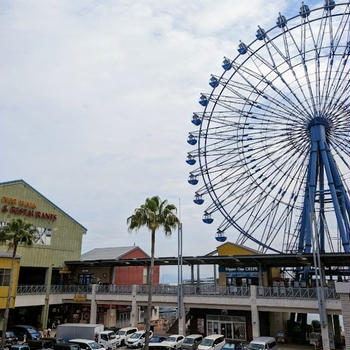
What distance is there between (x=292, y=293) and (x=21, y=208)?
1245 inches

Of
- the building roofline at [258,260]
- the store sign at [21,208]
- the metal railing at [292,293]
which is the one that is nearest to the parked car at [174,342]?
the metal railing at [292,293]

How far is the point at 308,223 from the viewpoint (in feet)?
117

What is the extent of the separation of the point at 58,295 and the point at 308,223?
29733 millimetres

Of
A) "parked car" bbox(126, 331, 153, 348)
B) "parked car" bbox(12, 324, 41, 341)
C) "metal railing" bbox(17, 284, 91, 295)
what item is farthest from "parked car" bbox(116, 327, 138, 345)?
"metal railing" bbox(17, 284, 91, 295)

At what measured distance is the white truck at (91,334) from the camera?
3245 cm

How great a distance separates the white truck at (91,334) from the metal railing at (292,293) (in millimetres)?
13596

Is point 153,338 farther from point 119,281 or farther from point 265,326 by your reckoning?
point 119,281

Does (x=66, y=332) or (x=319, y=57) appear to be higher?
(x=319, y=57)

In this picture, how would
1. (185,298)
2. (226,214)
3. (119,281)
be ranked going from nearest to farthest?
(185,298)
(226,214)
(119,281)

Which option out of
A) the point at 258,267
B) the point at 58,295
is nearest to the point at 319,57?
the point at 258,267

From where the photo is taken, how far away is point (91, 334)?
32.5 meters

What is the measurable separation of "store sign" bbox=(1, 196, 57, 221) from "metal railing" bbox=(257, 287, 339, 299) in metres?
28.0

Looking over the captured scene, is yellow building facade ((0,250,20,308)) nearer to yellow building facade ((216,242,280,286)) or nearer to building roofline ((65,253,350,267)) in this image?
building roofline ((65,253,350,267))

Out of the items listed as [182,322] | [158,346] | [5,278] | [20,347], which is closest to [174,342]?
[158,346]
